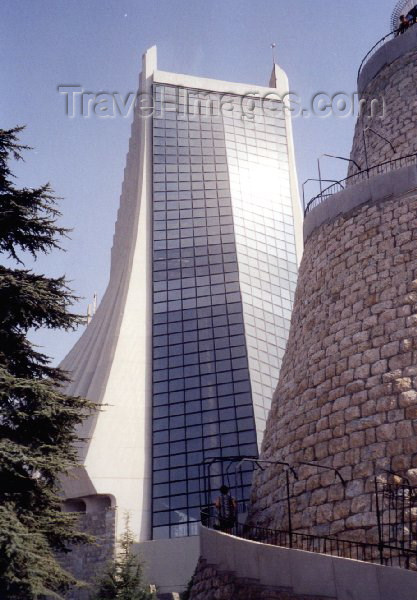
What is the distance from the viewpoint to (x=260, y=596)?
24.9 ft

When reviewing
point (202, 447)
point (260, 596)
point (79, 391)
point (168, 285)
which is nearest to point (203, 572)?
point (260, 596)

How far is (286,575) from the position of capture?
7.20 metres

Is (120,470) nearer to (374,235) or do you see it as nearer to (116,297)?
(116,297)

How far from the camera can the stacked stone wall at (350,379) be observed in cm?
776

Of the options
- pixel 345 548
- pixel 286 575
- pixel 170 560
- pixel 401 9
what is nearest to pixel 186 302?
pixel 170 560

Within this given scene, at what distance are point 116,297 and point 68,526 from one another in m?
22.5

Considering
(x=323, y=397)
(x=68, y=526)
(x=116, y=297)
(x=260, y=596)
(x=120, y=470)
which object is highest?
(x=116, y=297)

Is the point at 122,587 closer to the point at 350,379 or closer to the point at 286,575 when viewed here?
the point at 286,575

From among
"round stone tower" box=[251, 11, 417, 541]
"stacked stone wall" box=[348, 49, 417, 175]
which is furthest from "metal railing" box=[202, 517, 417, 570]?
"stacked stone wall" box=[348, 49, 417, 175]

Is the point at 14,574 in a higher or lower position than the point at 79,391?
lower

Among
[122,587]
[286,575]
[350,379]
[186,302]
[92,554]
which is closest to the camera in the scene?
[286,575]

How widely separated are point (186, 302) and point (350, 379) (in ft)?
69.8

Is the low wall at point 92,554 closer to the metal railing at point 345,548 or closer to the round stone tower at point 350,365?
the round stone tower at point 350,365

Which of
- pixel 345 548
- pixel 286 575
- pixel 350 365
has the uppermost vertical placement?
pixel 350 365
